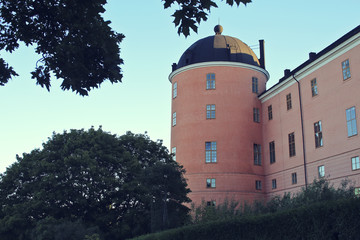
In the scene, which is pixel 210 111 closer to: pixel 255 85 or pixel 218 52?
pixel 255 85

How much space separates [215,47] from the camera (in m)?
44.9

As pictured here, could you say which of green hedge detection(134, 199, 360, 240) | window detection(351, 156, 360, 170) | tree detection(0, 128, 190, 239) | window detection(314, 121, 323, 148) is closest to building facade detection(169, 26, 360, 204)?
window detection(314, 121, 323, 148)

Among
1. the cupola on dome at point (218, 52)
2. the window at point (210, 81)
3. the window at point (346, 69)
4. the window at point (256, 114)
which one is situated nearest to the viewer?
the window at point (346, 69)

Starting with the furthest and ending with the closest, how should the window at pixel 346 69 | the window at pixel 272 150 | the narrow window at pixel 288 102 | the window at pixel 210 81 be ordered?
the window at pixel 210 81
the window at pixel 272 150
the narrow window at pixel 288 102
the window at pixel 346 69

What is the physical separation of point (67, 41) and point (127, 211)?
82.4 feet

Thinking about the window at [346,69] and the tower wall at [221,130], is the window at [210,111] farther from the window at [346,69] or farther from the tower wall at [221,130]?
the window at [346,69]

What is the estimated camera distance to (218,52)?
4453 cm

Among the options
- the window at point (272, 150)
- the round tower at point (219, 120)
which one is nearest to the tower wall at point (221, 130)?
the round tower at point (219, 120)

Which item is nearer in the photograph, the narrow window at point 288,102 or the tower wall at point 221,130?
the narrow window at point 288,102

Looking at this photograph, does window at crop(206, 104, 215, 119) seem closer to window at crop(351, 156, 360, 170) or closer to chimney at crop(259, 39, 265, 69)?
chimney at crop(259, 39, 265, 69)

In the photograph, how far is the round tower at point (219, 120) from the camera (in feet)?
135

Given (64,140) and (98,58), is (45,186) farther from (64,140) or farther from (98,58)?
(98,58)

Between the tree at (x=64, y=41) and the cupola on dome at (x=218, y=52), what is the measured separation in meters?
35.2

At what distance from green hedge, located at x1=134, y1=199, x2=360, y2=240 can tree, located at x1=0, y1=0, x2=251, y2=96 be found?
7507 millimetres
